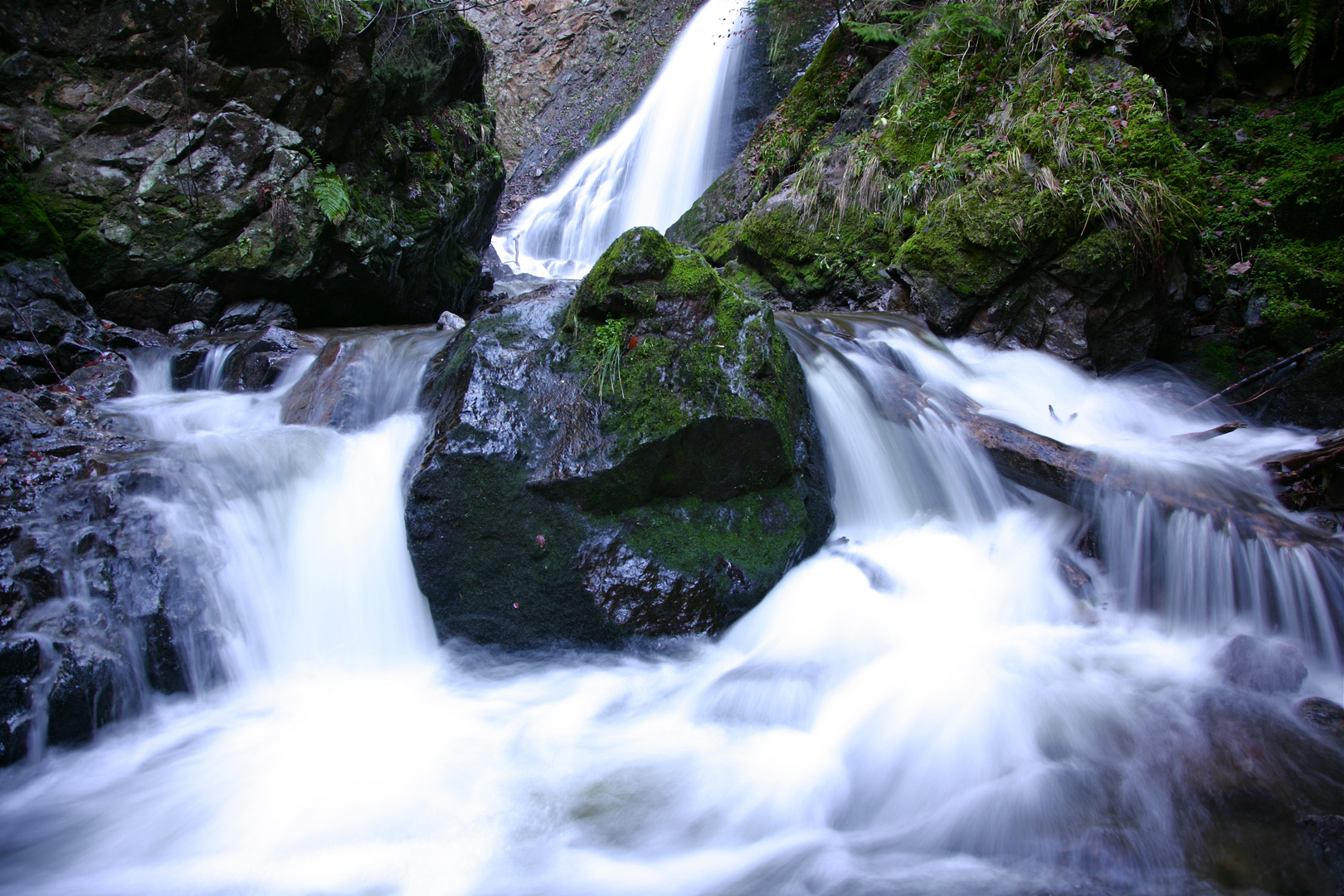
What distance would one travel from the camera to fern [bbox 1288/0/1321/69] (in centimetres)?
538

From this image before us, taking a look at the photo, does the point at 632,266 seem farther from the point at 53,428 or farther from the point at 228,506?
the point at 53,428

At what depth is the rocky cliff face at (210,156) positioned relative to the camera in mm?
5012

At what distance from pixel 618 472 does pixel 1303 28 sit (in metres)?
6.93

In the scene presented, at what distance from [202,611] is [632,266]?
2.91 meters

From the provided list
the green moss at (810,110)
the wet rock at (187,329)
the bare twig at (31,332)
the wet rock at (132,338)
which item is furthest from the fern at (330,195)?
the green moss at (810,110)

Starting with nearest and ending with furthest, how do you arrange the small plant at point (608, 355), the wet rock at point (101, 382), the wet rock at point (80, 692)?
1. the wet rock at point (80, 692)
2. the small plant at point (608, 355)
3. the wet rock at point (101, 382)

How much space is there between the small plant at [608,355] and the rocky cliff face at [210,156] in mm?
3606

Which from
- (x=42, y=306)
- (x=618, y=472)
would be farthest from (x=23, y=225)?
(x=618, y=472)

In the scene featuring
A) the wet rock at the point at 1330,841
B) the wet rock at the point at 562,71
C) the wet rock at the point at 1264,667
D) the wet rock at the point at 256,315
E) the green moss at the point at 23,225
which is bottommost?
the wet rock at the point at 1330,841

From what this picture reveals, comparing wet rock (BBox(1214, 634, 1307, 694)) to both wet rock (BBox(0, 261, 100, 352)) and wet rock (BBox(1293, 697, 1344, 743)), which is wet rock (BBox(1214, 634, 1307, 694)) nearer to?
wet rock (BBox(1293, 697, 1344, 743))

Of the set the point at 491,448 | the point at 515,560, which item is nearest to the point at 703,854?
the point at 515,560

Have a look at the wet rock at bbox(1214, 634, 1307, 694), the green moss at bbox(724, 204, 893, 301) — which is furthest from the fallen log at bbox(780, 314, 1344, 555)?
the green moss at bbox(724, 204, 893, 301)

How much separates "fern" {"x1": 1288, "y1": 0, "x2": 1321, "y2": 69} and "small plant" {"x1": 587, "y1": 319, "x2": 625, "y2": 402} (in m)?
6.32

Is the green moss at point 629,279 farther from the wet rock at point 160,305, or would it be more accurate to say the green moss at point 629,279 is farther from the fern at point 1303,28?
the fern at point 1303,28
